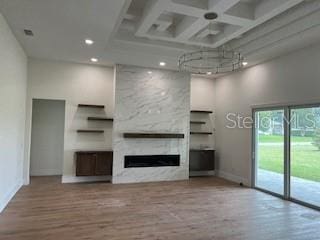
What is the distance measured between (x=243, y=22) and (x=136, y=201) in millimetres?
3929

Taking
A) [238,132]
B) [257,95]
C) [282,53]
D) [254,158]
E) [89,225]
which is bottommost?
[89,225]

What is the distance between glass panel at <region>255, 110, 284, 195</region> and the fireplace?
227 centimetres

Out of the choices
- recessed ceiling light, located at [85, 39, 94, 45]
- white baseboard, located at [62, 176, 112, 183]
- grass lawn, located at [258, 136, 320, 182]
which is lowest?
white baseboard, located at [62, 176, 112, 183]

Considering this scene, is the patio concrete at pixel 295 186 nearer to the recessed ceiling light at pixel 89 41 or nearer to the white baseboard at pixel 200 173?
the white baseboard at pixel 200 173

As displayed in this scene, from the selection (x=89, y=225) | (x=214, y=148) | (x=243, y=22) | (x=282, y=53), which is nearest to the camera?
(x=89, y=225)

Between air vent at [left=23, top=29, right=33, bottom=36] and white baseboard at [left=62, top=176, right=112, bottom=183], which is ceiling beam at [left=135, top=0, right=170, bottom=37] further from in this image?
white baseboard at [left=62, top=176, right=112, bottom=183]

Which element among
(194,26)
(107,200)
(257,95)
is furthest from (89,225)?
(257,95)

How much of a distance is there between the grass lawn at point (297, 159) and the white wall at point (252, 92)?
1.82 ft

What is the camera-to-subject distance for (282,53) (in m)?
5.59

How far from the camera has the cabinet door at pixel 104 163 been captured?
666cm

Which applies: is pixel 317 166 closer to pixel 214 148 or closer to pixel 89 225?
pixel 214 148

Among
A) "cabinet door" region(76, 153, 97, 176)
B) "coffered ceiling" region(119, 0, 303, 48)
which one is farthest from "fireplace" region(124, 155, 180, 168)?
"coffered ceiling" region(119, 0, 303, 48)

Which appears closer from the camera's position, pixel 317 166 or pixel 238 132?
pixel 317 166

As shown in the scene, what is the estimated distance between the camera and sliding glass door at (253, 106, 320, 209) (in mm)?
5109
